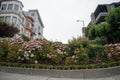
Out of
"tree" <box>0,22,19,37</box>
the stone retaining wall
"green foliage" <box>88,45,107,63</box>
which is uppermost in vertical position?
"tree" <box>0,22,19,37</box>

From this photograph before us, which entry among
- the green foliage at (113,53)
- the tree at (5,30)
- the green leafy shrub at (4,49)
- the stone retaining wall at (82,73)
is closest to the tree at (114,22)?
the green foliage at (113,53)

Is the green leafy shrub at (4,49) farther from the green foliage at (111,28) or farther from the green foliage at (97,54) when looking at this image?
the green foliage at (111,28)

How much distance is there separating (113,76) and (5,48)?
22.0 ft

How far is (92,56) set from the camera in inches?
363

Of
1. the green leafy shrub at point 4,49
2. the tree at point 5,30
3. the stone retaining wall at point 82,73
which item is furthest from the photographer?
the tree at point 5,30

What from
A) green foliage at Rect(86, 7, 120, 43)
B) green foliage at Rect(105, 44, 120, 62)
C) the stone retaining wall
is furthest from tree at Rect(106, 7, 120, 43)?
the stone retaining wall

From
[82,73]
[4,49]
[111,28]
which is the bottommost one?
[82,73]

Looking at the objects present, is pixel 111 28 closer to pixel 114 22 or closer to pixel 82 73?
pixel 114 22

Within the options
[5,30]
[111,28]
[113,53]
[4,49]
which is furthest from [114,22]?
[4,49]

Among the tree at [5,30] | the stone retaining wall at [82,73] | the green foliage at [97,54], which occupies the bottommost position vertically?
the stone retaining wall at [82,73]

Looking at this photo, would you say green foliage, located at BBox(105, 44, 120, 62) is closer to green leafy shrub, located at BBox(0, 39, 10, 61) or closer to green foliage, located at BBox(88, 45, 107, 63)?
green foliage, located at BBox(88, 45, 107, 63)

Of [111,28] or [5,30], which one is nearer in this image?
[5,30]

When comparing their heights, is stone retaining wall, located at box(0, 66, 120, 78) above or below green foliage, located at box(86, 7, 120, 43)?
below

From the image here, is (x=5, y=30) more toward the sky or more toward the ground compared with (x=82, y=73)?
more toward the sky
